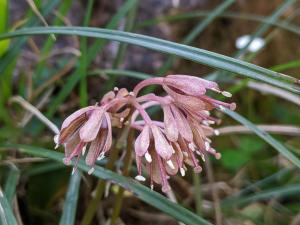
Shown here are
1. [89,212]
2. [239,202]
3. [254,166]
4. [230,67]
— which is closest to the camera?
[230,67]

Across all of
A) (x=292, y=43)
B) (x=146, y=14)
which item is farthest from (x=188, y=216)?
(x=292, y=43)

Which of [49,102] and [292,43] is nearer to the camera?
[49,102]

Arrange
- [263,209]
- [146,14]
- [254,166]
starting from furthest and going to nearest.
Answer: [146,14], [254,166], [263,209]

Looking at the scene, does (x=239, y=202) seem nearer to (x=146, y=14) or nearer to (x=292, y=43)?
(x=146, y=14)

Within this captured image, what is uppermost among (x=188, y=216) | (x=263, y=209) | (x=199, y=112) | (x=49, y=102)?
(x=49, y=102)

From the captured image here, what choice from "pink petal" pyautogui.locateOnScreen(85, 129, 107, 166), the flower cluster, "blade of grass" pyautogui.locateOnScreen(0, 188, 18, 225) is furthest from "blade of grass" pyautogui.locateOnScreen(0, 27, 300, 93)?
"blade of grass" pyautogui.locateOnScreen(0, 188, 18, 225)

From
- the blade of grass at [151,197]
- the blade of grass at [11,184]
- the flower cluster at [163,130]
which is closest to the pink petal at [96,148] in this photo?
the flower cluster at [163,130]

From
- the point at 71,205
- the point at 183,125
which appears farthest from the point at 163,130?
the point at 71,205
